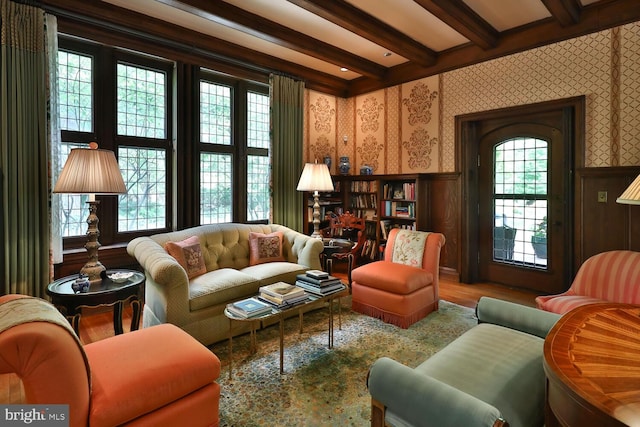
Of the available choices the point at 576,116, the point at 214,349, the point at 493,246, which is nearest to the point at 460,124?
the point at 576,116

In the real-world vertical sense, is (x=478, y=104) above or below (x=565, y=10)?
below

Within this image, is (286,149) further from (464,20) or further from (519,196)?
(519,196)

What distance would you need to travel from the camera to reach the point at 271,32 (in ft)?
12.9

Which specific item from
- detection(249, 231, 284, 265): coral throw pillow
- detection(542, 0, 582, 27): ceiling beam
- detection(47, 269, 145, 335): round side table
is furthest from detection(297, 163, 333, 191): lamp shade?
detection(542, 0, 582, 27): ceiling beam

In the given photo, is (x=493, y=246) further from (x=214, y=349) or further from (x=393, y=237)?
(x=214, y=349)

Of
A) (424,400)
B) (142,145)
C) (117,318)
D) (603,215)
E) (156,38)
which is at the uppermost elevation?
(156,38)

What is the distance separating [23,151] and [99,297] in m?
1.79

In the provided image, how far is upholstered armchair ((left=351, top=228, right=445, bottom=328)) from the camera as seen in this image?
126 inches

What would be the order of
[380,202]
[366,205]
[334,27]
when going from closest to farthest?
1. [334,27]
2. [380,202]
3. [366,205]

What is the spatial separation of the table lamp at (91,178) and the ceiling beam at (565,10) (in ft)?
13.3

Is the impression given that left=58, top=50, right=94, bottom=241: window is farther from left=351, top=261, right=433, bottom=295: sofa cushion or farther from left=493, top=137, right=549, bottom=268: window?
left=493, top=137, right=549, bottom=268: window

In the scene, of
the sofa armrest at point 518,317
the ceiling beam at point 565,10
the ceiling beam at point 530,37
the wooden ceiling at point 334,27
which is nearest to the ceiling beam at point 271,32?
the wooden ceiling at point 334,27

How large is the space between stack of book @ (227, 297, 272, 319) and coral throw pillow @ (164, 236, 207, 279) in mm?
979

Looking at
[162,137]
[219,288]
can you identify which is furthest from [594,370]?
[162,137]
